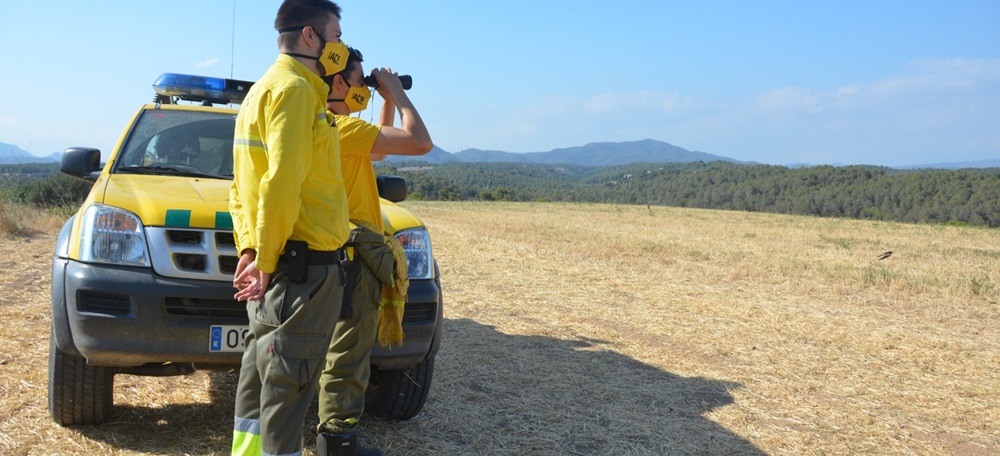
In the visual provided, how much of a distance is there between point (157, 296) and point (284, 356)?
0.91 m

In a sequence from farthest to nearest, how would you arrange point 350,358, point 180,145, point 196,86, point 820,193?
point 820,193 → point 196,86 → point 180,145 → point 350,358

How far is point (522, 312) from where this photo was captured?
7855 millimetres

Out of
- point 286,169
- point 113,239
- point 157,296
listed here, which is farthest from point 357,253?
point 113,239

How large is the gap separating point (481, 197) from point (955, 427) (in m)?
60.4

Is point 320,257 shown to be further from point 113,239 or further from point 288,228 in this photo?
point 113,239

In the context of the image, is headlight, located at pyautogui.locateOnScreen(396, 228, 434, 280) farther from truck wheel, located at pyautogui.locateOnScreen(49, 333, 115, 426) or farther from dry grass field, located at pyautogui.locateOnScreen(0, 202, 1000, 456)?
truck wheel, located at pyautogui.locateOnScreen(49, 333, 115, 426)

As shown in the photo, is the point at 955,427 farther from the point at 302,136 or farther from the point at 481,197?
the point at 481,197

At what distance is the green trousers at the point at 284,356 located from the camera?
2566 mm

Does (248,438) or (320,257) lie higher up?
(320,257)

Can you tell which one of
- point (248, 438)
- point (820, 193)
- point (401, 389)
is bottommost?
point (401, 389)

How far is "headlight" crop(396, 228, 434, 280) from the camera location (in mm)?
3760

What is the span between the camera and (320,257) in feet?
8.61

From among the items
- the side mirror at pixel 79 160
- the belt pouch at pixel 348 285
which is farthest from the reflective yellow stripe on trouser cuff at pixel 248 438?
the side mirror at pixel 79 160

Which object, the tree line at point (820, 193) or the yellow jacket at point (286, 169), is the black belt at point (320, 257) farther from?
the tree line at point (820, 193)
